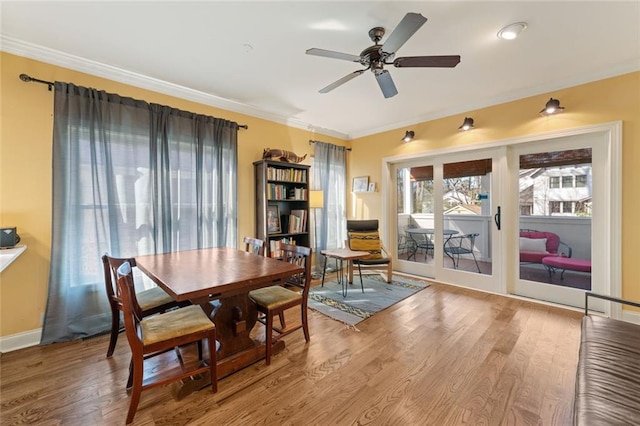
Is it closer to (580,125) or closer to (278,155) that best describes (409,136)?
(580,125)

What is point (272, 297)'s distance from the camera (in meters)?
2.22

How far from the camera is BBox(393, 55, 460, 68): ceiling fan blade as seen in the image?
1.91 m

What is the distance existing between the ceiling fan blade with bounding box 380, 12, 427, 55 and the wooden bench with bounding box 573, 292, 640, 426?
6.75 feet

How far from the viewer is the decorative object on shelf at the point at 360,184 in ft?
16.3

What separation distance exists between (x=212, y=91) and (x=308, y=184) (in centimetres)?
183

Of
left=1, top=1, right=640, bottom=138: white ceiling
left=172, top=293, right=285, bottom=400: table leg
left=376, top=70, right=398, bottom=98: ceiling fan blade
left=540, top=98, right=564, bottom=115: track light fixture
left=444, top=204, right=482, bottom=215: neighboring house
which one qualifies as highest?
left=1, top=1, right=640, bottom=138: white ceiling

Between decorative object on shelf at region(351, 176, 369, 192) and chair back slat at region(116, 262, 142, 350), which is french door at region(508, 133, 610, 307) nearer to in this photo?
decorative object on shelf at region(351, 176, 369, 192)

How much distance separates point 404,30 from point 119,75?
2840 millimetres

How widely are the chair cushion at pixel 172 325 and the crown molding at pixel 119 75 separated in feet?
8.30

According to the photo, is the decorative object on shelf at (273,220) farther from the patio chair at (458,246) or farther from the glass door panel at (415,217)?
the patio chair at (458,246)

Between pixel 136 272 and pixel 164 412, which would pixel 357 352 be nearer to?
pixel 164 412

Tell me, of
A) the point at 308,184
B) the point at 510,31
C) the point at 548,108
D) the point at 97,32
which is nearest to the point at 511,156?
the point at 548,108

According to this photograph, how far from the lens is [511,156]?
350cm

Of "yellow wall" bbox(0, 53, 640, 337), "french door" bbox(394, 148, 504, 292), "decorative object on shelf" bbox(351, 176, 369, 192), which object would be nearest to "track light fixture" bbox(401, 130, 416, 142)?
"french door" bbox(394, 148, 504, 292)
